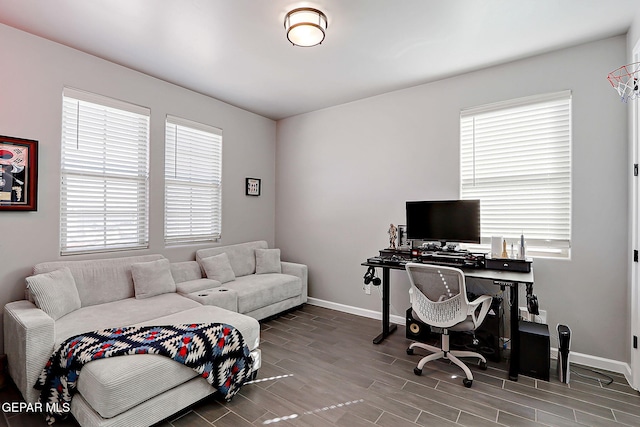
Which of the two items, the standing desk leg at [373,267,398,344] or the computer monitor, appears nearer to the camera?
the computer monitor

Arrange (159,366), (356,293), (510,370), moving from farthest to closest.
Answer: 1. (356,293)
2. (510,370)
3. (159,366)

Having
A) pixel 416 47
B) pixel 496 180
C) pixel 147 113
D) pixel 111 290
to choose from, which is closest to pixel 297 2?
pixel 416 47

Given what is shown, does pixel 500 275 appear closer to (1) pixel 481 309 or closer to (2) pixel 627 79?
(1) pixel 481 309

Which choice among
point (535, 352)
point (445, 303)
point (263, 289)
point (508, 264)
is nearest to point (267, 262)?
point (263, 289)

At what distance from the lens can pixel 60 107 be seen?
2955 mm

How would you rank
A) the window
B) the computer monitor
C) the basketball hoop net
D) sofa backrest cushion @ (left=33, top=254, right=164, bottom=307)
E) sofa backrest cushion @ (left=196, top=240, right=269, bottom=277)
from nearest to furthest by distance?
the basketball hoop net < sofa backrest cushion @ (left=33, top=254, right=164, bottom=307) < the window < the computer monitor < sofa backrest cushion @ (left=196, top=240, right=269, bottom=277)

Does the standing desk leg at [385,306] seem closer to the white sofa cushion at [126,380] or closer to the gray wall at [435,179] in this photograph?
the gray wall at [435,179]

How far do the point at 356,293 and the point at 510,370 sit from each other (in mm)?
2029

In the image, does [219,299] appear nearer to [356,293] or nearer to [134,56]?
[356,293]

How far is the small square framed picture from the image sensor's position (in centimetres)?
480

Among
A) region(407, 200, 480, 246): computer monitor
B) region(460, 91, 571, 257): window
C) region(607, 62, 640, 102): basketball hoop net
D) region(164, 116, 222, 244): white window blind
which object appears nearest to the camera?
region(607, 62, 640, 102): basketball hoop net

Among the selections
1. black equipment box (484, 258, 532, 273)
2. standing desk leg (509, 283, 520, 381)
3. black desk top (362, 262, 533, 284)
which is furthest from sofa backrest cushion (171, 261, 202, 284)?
standing desk leg (509, 283, 520, 381)

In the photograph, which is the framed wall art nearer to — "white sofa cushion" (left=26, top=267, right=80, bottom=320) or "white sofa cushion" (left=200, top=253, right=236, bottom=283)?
"white sofa cushion" (left=26, top=267, right=80, bottom=320)

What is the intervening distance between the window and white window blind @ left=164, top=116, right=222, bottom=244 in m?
3.22
